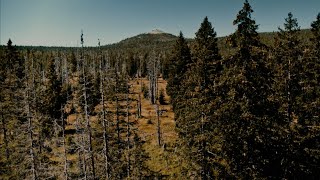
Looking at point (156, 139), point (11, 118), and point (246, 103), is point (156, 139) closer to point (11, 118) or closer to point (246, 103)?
point (11, 118)

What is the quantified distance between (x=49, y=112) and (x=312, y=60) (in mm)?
45248

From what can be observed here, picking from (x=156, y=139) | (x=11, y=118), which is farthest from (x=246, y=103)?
(x=156, y=139)

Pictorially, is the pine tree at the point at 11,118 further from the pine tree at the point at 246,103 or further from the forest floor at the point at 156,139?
the pine tree at the point at 246,103

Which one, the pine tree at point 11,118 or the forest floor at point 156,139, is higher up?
the pine tree at point 11,118

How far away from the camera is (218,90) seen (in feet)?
67.1

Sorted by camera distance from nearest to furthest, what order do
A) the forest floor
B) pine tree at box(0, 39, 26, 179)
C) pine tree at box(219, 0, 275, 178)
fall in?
pine tree at box(219, 0, 275, 178) → pine tree at box(0, 39, 26, 179) → the forest floor

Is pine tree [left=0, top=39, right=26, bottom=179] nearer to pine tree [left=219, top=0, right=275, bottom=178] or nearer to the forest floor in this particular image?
the forest floor

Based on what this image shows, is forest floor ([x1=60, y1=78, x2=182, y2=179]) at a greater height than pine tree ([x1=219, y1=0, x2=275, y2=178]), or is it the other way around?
pine tree ([x1=219, y1=0, x2=275, y2=178])

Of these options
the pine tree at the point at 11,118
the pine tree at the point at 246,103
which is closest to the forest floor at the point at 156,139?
the pine tree at the point at 11,118

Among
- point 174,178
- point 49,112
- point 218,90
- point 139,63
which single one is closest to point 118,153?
point 174,178

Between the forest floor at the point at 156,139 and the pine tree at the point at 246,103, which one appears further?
the forest floor at the point at 156,139

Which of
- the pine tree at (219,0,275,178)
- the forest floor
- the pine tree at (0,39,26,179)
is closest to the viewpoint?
the pine tree at (219,0,275,178)

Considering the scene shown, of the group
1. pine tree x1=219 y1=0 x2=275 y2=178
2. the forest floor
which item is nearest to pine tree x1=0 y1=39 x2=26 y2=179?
the forest floor

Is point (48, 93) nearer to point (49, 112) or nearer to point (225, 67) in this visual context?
point (49, 112)
